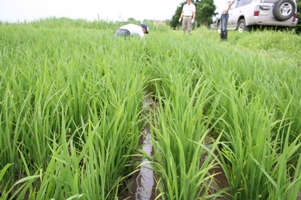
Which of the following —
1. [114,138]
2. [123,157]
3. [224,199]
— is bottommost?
[224,199]

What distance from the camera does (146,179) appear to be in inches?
39.4

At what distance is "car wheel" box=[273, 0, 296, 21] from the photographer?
250 inches

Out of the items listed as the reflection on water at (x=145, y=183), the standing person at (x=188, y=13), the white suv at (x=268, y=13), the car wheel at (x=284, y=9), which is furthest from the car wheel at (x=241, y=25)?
the reflection on water at (x=145, y=183)

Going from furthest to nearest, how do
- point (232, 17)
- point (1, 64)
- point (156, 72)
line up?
1. point (232, 17)
2. point (156, 72)
3. point (1, 64)

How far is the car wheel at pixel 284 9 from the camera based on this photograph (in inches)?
250

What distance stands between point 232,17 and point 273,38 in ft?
10.3

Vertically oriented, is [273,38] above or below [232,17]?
below

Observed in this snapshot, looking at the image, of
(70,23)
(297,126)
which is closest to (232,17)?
(70,23)

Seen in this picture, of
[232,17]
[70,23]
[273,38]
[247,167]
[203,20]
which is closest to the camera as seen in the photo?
[247,167]

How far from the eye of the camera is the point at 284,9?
648 cm

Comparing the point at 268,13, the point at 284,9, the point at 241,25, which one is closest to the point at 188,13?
the point at 241,25


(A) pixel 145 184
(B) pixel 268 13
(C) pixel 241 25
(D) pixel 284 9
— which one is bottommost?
(A) pixel 145 184

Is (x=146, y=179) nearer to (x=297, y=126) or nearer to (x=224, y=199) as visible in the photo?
(x=224, y=199)

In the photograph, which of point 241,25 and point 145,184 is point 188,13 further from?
point 145,184
